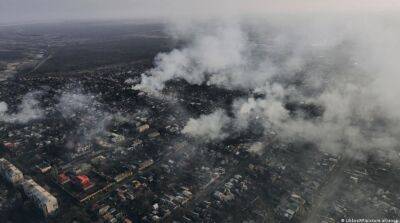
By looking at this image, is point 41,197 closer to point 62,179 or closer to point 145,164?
point 62,179

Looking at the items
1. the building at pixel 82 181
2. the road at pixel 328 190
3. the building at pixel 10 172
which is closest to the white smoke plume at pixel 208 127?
the road at pixel 328 190

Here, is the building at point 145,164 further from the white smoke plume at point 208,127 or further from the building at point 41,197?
the building at point 41,197

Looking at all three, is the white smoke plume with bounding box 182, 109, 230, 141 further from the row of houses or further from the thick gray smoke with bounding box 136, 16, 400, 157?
the row of houses

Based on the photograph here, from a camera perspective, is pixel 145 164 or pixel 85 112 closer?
pixel 145 164

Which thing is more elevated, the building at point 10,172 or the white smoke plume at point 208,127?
the white smoke plume at point 208,127

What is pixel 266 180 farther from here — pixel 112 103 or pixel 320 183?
pixel 112 103

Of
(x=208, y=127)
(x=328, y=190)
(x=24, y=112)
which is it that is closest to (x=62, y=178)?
(x=208, y=127)
